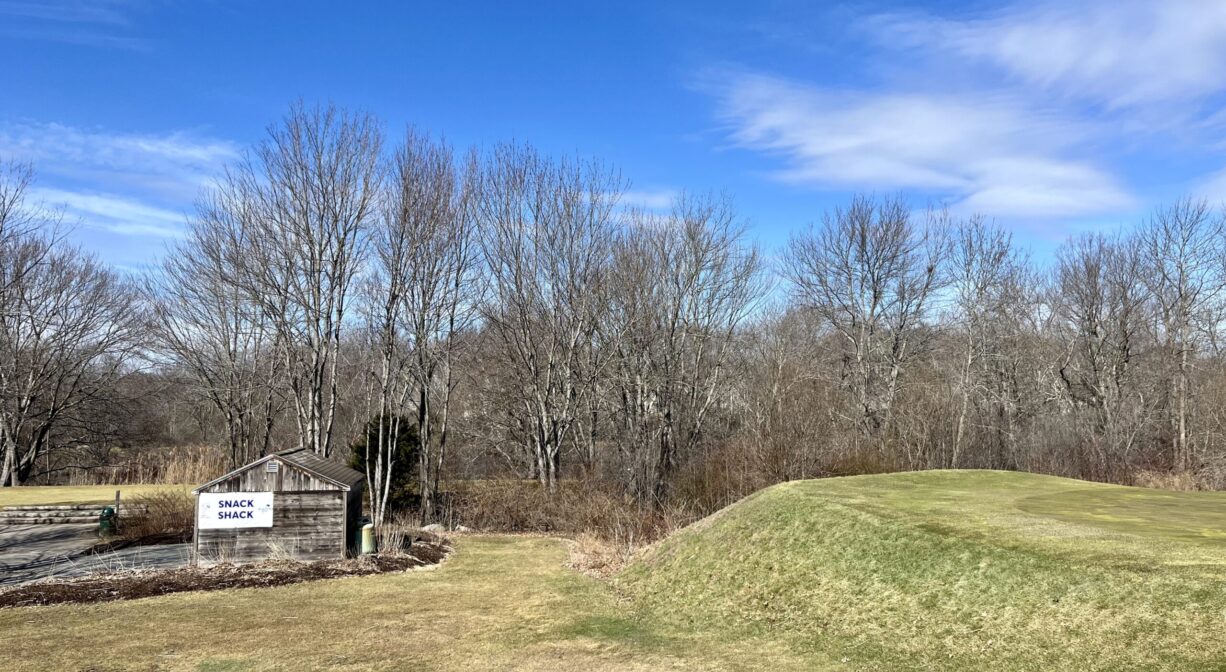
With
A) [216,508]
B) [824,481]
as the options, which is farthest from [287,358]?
[824,481]

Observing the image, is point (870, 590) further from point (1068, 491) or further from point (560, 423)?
point (560, 423)

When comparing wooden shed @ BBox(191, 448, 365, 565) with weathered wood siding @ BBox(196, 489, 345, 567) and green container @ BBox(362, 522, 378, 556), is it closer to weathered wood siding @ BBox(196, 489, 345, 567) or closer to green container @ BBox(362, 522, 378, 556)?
weathered wood siding @ BBox(196, 489, 345, 567)

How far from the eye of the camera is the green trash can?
58.7 ft

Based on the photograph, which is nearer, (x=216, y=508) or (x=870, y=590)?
(x=870, y=590)

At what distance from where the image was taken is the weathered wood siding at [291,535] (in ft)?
45.8

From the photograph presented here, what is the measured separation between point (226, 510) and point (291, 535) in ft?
3.88

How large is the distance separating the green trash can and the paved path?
0.24 metres

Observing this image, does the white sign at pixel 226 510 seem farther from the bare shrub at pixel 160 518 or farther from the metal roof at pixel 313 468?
the bare shrub at pixel 160 518

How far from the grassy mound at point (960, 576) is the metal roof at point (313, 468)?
565 centimetres

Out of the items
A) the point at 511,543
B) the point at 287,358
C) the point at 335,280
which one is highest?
the point at 335,280

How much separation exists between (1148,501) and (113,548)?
19.4 metres

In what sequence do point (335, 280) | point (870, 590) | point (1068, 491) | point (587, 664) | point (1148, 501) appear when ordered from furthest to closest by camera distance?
point (335, 280), point (1068, 491), point (1148, 501), point (870, 590), point (587, 664)

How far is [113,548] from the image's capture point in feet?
54.4

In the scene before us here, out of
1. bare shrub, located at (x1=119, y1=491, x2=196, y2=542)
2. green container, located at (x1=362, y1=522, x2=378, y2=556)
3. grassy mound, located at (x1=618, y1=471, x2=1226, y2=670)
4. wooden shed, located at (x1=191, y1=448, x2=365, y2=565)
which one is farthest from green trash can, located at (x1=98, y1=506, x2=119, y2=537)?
grassy mound, located at (x1=618, y1=471, x2=1226, y2=670)
